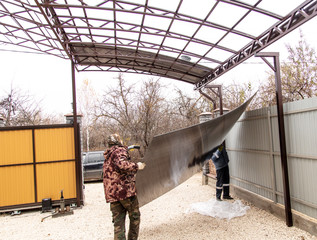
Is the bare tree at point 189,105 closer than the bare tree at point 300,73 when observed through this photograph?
No

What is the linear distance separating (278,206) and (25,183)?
6497 mm

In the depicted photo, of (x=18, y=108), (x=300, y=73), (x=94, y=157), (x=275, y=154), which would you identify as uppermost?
(x=300, y=73)

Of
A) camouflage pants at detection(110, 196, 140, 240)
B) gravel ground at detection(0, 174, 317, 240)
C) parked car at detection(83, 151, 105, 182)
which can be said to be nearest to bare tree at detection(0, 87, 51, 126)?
parked car at detection(83, 151, 105, 182)

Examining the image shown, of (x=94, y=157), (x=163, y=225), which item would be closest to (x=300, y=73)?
(x=94, y=157)

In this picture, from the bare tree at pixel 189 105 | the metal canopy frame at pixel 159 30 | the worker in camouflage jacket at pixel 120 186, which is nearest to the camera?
the worker in camouflage jacket at pixel 120 186

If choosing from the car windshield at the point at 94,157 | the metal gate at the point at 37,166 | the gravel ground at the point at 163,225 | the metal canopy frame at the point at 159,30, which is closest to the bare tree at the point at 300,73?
the metal canopy frame at the point at 159,30

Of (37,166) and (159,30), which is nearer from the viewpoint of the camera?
(159,30)

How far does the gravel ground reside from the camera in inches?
161

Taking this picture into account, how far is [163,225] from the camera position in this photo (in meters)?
4.77

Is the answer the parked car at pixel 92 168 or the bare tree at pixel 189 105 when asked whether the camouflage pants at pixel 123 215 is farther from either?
the bare tree at pixel 189 105

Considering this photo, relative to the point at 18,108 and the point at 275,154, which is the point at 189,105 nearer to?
the point at 18,108

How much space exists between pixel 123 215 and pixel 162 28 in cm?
448

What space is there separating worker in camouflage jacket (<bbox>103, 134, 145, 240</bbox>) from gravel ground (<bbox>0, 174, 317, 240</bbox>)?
976 mm

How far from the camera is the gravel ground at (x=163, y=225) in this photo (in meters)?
4.10
